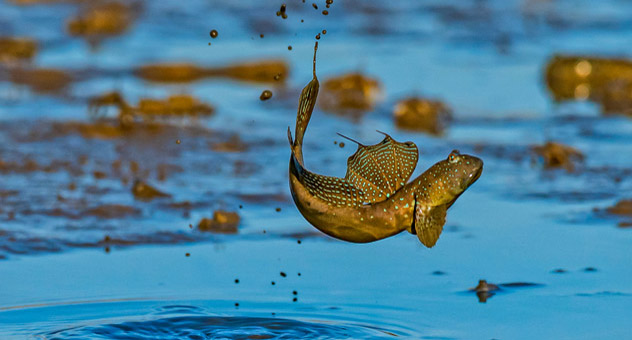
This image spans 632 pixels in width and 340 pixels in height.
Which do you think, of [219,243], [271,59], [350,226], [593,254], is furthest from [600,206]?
[271,59]

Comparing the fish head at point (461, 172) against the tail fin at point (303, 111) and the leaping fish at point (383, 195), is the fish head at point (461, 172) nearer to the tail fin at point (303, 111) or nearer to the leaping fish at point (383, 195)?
the leaping fish at point (383, 195)

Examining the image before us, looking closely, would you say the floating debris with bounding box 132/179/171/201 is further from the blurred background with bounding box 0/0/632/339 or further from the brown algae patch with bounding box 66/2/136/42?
the brown algae patch with bounding box 66/2/136/42

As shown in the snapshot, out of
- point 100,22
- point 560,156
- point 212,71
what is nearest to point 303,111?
point 560,156

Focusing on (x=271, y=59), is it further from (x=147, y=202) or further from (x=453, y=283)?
(x=453, y=283)

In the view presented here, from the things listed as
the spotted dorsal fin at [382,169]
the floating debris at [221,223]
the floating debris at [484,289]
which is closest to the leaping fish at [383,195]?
the spotted dorsal fin at [382,169]

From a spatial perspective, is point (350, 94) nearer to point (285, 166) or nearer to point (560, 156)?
point (285, 166)
